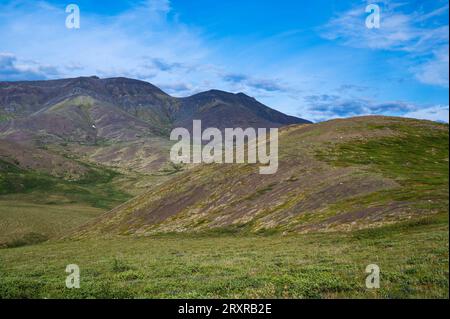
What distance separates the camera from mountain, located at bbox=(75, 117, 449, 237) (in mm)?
55472

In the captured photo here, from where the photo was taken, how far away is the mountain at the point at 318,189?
55.5 metres

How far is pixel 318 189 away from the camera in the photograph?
2918 inches

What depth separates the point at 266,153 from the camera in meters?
112

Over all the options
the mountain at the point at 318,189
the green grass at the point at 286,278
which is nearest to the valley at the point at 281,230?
the green grass at the point at 286,278

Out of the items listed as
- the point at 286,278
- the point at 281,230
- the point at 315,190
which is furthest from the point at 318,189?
the point at 286,278

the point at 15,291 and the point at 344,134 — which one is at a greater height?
the point at 344,134

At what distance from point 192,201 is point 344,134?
5279cm

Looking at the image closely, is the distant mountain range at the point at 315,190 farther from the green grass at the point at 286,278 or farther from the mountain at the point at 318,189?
the green grass at the point at 286,278

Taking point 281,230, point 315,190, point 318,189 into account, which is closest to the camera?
point 281,230

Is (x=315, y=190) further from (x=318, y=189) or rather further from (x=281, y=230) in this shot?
(x=281, y=230)

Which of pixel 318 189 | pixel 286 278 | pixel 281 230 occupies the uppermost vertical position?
pixel 318 189

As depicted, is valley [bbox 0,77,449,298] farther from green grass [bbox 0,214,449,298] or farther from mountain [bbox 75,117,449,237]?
mountain [bbox 75,117,449,237]

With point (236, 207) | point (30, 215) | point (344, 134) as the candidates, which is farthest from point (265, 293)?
point (30, 215)
